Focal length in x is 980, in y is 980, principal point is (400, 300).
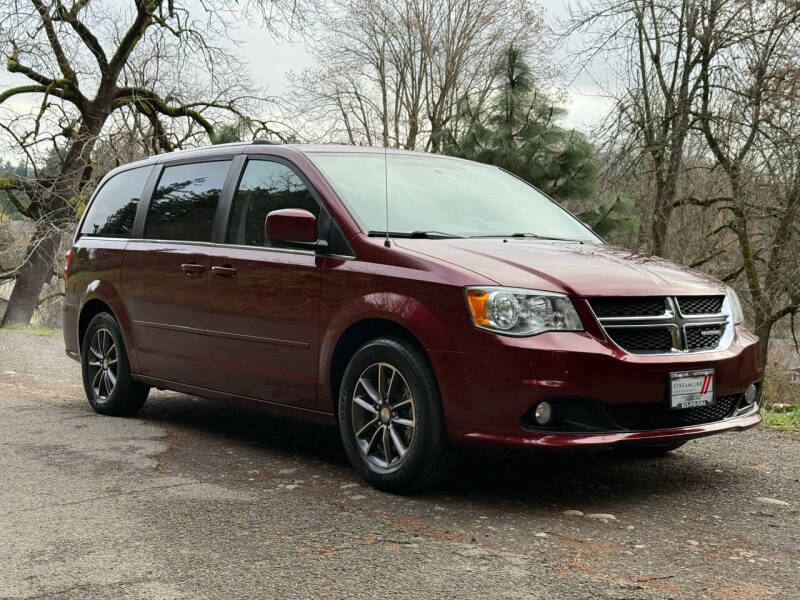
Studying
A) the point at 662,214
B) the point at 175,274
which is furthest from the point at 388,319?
the point at 662,214

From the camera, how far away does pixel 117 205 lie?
7543mm

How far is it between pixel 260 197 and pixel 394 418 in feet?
5.97

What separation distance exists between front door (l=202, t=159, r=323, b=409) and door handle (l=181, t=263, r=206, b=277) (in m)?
0.14

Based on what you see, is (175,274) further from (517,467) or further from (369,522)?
(369,522)

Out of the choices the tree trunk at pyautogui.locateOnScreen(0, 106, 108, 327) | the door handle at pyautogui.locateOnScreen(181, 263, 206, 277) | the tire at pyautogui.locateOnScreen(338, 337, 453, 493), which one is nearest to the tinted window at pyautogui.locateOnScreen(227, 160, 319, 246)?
the door handle at pyautogui.locateOnScreen(181, 263, 206, 277)

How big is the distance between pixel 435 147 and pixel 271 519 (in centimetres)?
1513

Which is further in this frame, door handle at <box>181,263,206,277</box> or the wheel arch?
the wheel arch

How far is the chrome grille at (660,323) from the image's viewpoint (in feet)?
14.8

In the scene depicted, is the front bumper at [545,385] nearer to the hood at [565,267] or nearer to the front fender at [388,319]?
the front fender at [388,319]

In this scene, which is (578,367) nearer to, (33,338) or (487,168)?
(487,168)

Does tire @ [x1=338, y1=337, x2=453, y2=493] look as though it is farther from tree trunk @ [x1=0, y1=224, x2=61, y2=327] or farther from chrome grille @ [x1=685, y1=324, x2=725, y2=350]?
tree trunk @ [x1=0, y1=224, x2=61, y2=327]

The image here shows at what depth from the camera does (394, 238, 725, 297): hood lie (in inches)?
179

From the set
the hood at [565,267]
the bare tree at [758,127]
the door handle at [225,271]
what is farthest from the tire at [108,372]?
the bare tree at [758,127]

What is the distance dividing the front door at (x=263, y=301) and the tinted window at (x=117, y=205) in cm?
148
